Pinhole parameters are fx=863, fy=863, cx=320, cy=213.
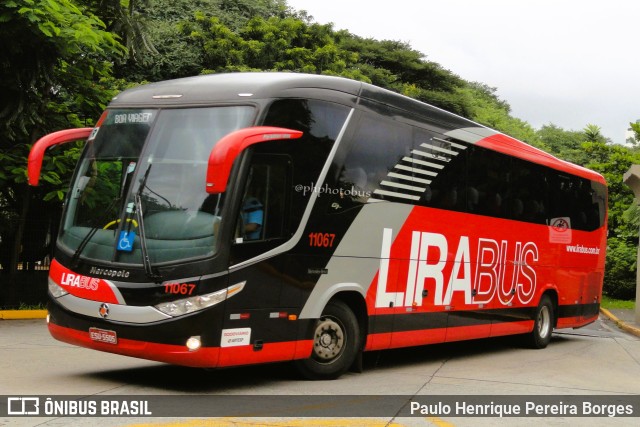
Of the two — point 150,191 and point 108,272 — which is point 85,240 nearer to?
point 108,272

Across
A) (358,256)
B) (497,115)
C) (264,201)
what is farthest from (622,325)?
(497,115)

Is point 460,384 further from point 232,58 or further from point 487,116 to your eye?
point 487,116

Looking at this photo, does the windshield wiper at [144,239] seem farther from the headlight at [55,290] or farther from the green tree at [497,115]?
the green tree at [497,115]

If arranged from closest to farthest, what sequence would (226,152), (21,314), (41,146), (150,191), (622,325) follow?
(226,152)
(150,191)
(41,146)
(21,314)
(622,325)

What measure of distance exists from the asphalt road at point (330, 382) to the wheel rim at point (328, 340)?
338 millimetres

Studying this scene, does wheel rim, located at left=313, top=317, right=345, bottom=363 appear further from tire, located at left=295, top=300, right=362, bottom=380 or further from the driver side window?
the driver side window

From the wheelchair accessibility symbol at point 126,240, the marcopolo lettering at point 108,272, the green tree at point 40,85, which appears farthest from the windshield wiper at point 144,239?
the green tree at point 40,85

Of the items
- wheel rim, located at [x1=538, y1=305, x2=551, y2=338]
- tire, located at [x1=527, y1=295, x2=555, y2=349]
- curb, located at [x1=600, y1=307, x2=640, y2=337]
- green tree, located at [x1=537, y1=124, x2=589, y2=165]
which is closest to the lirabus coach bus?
tire, located at [x1=527, y1=295, x2=555, y2=349]

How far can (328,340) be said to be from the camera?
10.2 meters

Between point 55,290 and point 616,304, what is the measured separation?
27749 mm

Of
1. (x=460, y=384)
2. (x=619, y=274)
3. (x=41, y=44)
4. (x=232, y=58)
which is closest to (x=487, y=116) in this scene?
(x=619, y=274)

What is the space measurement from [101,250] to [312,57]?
28.2 m

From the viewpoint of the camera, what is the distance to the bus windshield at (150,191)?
28.7ft

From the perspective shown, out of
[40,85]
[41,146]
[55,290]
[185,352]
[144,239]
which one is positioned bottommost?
[185,352]
